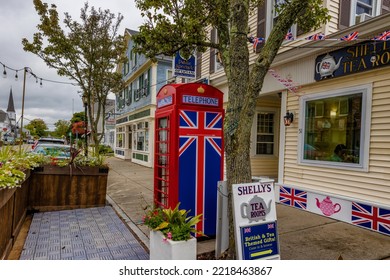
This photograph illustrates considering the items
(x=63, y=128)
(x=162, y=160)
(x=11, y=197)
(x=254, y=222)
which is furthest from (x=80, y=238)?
(x=63, y=128)

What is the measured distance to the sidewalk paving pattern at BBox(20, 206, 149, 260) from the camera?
398cm

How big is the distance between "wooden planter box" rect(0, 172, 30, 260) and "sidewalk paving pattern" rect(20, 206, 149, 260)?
0.23 metres

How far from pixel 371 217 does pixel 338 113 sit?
229 cm

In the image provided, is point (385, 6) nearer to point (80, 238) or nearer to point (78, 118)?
point (80, 238)

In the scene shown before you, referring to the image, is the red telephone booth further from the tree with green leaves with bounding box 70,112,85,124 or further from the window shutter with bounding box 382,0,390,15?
the tree with green leaves with bounding box 70,112,85,124

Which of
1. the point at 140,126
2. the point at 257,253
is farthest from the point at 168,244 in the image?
the point at 140,126

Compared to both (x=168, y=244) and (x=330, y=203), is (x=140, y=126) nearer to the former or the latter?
(x=330, y=203)

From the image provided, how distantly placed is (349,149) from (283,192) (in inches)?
83.9

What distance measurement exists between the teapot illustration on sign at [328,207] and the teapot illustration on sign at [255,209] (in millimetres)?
3395

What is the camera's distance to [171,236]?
127 inches

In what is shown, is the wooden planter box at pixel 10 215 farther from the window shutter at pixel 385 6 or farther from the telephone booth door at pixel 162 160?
the window shutter at pixel 385 6

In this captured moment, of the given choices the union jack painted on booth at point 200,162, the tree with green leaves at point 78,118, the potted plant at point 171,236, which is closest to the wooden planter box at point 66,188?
the union jack painted on booth at point 200,162

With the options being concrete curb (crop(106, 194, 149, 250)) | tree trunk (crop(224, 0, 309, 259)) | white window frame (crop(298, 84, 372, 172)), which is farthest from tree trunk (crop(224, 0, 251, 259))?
white window frame (crop(298, 84, 372, 172))

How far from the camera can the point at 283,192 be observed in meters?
7.40
